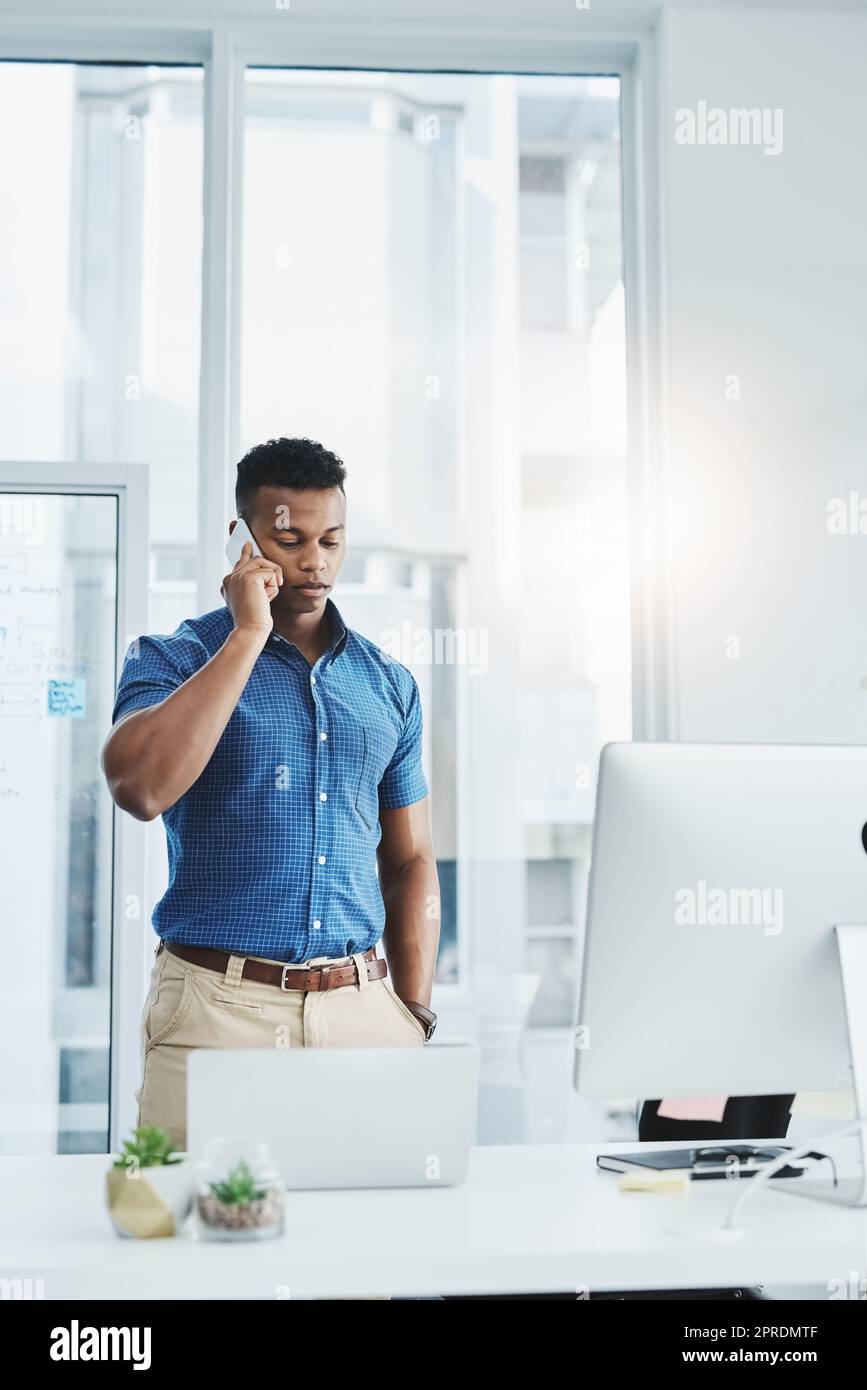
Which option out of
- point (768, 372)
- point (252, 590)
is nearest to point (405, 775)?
point (252, 590)

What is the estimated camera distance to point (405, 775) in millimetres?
2271

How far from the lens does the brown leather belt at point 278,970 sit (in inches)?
76.9

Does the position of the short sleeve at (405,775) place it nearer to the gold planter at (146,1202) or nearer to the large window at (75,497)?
the large window at (75,497)

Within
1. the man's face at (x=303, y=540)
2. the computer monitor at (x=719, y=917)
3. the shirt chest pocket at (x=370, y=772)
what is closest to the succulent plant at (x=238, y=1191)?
the computer monitor at (x=719, y=917)

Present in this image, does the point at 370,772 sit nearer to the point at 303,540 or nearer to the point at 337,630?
the point at 337,630

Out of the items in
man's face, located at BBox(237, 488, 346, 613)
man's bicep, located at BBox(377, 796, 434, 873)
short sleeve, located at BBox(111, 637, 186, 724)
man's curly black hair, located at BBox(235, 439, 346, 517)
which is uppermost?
→ man's curly black hair, located at BBox(235, 439, 346, 517)

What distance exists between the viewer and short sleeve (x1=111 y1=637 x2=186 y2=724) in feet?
6.75

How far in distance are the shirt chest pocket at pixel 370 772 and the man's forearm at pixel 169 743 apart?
0.26m

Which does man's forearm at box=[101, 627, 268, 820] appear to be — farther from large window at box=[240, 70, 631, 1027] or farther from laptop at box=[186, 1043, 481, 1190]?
large window at box=[240, 70, 631, 1027]

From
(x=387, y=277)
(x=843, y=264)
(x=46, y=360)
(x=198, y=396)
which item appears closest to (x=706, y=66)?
(x=843, y=264)

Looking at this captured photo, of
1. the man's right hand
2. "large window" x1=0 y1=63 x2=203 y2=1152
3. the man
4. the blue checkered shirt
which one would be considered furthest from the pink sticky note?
"large window" x1=0 y1=63 x2=203 y2=1152

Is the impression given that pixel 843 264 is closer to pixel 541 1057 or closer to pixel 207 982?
pixel 541 1057

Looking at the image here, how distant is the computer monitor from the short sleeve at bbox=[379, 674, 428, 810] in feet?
2.79
